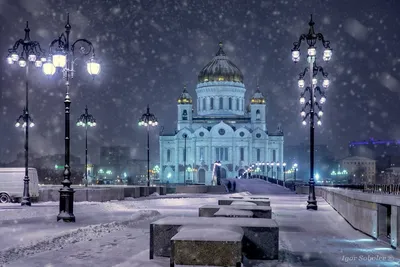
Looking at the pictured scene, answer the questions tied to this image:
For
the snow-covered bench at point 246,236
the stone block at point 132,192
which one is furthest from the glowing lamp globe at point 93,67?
the stone block at point 132,192

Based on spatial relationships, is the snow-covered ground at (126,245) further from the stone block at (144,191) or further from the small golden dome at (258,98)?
the small golden dome at (258,98)

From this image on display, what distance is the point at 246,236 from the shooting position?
1167cm

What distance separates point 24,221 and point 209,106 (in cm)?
14317

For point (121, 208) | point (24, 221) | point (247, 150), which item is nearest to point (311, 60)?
point (121, 208)

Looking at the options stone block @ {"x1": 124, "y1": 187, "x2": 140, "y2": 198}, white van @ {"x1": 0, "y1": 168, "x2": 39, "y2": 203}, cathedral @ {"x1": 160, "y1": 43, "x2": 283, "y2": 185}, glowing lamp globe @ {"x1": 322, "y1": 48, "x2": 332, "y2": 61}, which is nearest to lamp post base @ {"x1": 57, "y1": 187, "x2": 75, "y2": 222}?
glowing lamp globe @ {"x1": 322, "y1": 48, "x2": 332, "y2": 61}

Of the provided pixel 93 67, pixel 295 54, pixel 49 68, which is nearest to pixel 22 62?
pixel 49 68

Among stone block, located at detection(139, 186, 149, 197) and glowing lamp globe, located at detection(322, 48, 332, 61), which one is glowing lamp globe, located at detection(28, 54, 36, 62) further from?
stone block, located at detection(139, 186, 149, 197)

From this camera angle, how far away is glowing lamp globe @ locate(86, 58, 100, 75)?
2203 cm

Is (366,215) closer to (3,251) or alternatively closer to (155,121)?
(3,251)

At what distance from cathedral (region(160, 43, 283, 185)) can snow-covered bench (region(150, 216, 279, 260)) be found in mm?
142686

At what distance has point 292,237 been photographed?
16.1m

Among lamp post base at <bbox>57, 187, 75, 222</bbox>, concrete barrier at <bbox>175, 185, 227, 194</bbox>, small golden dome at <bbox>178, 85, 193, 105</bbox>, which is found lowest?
concrete barrier at <bbox>175, 185, 227, 194</bbox>

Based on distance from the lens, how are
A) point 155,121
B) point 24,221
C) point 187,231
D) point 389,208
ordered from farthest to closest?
point 155,121 → point 24,221 → point 389,208 → point 187,231

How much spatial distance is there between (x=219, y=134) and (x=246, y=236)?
482 feet
